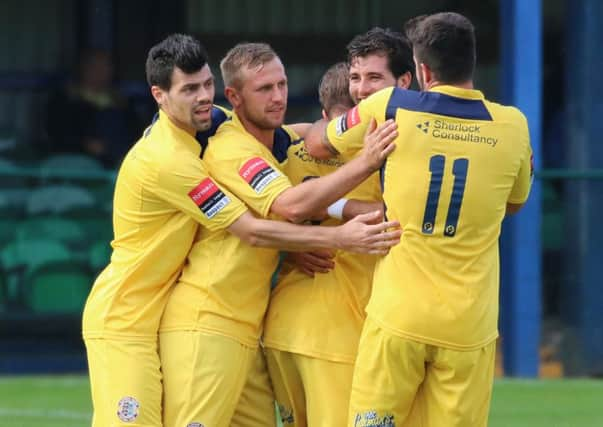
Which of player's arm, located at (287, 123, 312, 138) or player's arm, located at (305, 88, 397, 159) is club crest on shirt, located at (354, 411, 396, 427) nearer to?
player's arm, located at (305, 88, 397, 159)

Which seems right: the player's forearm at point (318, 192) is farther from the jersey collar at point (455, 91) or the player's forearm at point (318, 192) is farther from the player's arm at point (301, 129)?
the player's arm at point (301, 129)

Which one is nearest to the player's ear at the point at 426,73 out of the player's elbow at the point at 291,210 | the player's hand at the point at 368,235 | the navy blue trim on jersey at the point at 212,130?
the player's hand at the point at 368,235

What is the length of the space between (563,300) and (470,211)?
20.7 feet

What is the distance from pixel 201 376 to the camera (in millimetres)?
5457

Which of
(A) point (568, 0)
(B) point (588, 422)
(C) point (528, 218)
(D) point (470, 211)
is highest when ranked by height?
(A) point (568, 0)

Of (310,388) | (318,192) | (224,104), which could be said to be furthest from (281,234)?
(224,104)

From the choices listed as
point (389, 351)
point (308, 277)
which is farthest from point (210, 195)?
point (389, 351)

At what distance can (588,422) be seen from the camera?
354 inches

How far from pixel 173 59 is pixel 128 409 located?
132 centimetres

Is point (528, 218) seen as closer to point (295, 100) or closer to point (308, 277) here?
point (295, 100)

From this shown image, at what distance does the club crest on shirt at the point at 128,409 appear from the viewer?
542 centimetres

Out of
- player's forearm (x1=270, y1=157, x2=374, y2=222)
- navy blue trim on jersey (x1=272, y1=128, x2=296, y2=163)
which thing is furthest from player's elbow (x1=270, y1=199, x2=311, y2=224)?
navy blue trim on jersey (x1=272, y1=128, x2=296, y2=163)

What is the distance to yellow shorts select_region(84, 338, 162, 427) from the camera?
5430 millimetres

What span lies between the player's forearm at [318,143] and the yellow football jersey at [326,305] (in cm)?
11
